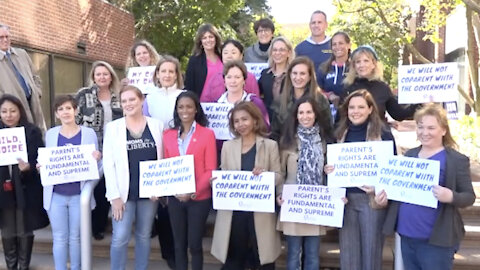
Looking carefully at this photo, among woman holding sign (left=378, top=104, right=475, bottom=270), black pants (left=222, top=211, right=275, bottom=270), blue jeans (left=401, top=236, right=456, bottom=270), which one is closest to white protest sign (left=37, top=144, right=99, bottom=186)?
black pants (left=222, top=211, right=275, bottom=270)

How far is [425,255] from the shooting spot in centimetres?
348

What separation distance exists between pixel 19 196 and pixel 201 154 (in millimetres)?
1823

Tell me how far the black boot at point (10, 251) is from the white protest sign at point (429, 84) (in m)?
4.02

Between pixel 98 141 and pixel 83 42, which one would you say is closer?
pixel 98 141

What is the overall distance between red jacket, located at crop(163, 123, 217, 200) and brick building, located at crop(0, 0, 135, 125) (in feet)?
20.4

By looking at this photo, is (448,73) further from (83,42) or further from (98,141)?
(83,42)

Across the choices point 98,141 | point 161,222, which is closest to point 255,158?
point 161,222

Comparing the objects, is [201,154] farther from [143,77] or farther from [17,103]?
[17,103]

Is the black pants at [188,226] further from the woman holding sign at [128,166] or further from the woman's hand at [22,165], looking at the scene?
the woman's hand at [22,165]

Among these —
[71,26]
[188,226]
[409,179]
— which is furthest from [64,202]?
[71,26]

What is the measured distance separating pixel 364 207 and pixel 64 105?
2.79 metres

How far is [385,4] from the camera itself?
12.6 meters

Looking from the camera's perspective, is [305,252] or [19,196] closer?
[305,252]

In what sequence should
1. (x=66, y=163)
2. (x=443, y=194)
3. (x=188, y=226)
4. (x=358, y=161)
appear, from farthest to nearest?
(x=66, y=163) → (x=188, y=226) → (x=358, y=161) → (x=443, y=194)
